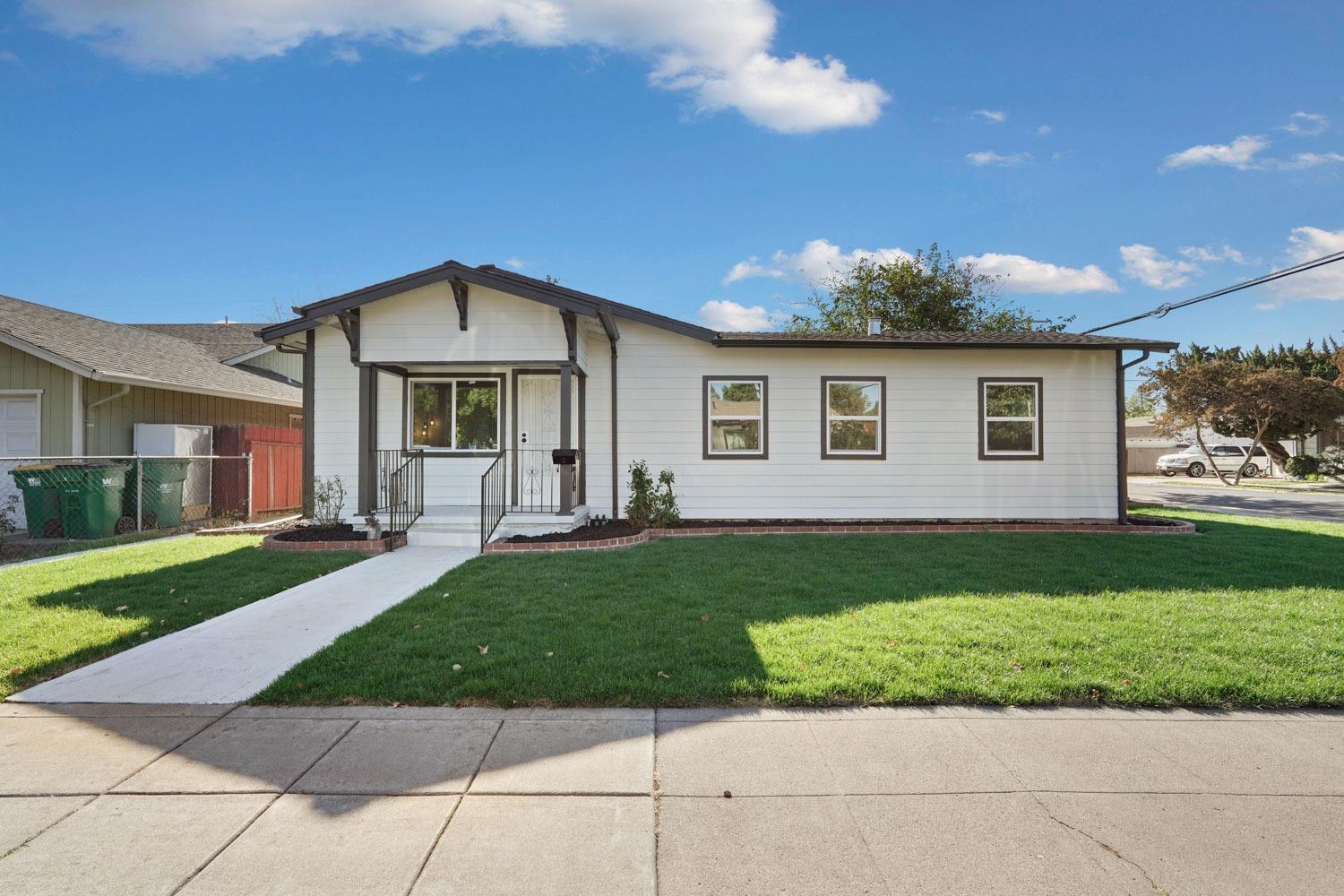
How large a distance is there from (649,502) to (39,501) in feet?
31.0

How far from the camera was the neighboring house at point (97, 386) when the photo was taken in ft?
38.1

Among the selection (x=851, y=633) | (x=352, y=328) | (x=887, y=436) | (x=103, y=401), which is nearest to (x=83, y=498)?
(x=103, y=401)

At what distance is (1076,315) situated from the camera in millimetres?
27609

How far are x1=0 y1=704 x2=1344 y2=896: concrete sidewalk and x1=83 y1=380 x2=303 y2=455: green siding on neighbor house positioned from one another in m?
10.8

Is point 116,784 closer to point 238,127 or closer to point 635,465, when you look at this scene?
point 635,465

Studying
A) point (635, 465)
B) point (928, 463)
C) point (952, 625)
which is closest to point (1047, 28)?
point (928, 463)

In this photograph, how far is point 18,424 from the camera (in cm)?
1189

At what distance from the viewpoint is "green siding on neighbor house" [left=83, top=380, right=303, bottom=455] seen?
1197 cm

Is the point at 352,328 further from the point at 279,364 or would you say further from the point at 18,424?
the point at 279,364

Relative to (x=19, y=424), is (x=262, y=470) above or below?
below

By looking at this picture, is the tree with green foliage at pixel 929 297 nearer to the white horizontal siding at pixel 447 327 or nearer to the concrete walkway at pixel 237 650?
the white horizontal siding at pixel 447 327

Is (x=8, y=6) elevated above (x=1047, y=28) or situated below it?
below

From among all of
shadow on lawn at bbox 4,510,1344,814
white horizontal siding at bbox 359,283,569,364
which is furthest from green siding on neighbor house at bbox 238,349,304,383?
shadow on lawn at bbox 4,510,1344,814

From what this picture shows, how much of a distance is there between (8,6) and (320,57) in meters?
4.49
